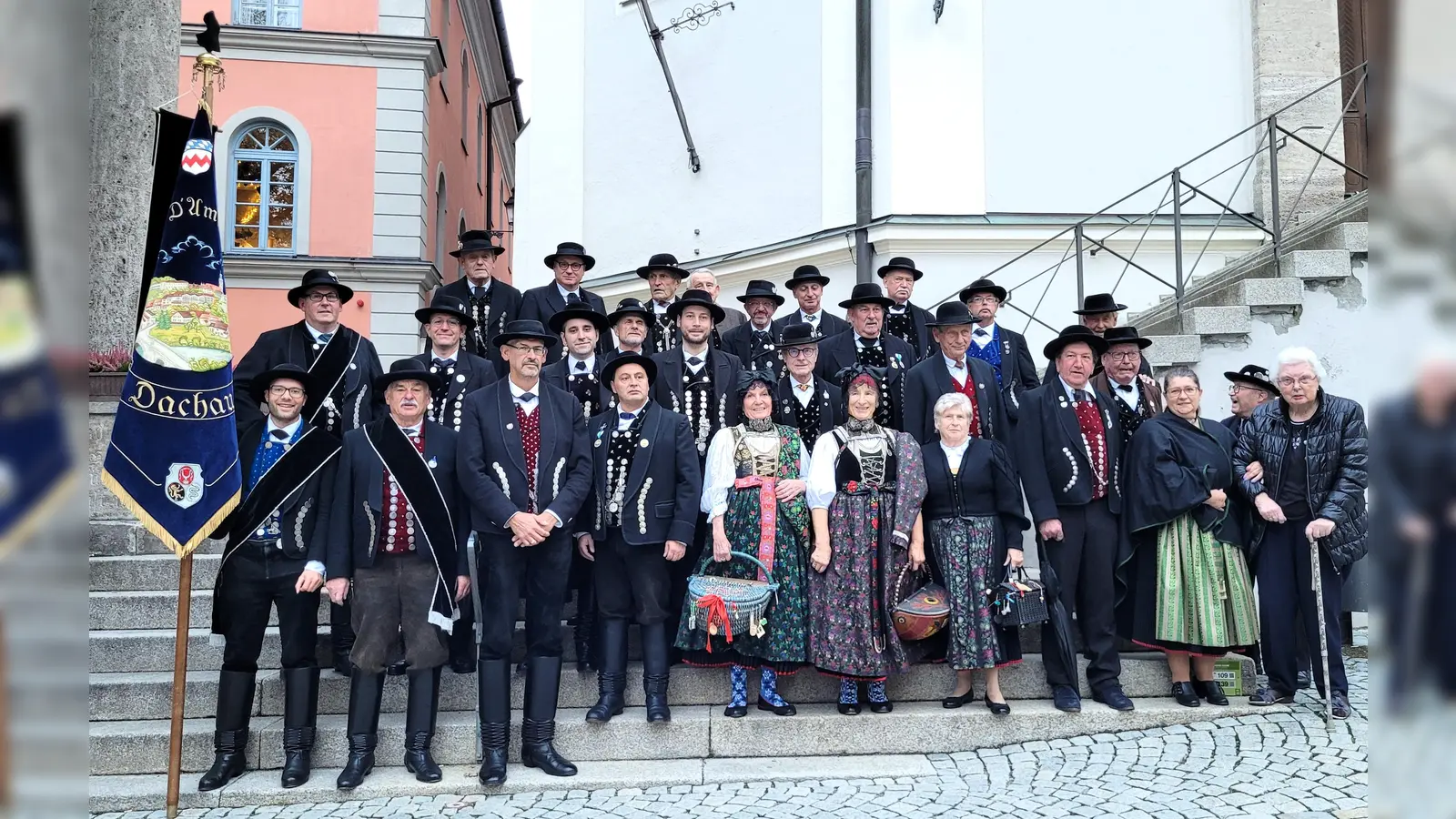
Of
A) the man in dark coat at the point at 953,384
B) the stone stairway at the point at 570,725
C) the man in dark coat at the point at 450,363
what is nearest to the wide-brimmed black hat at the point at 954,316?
the man in dark coat at the point at 953,384

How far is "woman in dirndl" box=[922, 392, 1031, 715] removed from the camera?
551 centimetres

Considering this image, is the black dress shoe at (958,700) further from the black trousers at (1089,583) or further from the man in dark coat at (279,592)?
the man in dark coat at (279,592)

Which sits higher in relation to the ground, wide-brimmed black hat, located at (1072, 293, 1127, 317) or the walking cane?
wide-brimmed black hat, located at (1072, 293, 1127, 317)

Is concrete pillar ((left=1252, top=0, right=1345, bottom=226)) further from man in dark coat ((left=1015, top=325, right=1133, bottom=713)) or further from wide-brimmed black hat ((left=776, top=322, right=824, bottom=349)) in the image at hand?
wide-brimmed black hat ((left=776, top=322, right=824, bottom=349))

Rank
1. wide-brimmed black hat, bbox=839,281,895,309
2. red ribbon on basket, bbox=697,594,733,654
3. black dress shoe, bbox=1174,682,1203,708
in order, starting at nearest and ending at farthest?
red ribbon on basket, bbox=697,594,733,654 → black dress shoe, bbox=1174,682,1203,708 → wide-brimmed black hat, bbox=839,281,895,309

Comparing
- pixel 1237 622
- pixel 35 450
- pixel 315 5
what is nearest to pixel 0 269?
pixel 35 450

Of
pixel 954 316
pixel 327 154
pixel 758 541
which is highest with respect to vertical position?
pixel 327 154

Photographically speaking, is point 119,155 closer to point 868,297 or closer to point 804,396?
point 804,396

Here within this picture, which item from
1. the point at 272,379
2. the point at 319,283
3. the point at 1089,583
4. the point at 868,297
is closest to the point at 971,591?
the point at 1089,583

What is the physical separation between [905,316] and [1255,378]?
2.25m

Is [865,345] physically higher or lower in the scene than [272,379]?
higher

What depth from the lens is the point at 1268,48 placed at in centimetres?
1070

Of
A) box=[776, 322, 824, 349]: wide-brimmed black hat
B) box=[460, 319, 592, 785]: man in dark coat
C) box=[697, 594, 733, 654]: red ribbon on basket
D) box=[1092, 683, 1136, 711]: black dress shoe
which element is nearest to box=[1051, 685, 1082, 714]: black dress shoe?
box=[1092, 683, 1136, 711]: black dress shoe

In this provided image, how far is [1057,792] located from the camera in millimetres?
4742
